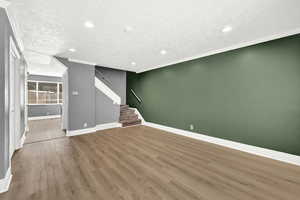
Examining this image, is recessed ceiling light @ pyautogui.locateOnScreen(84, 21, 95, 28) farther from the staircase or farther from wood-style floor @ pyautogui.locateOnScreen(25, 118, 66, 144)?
the staircase

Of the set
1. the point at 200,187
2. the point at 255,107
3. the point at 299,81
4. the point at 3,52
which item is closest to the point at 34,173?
the point at 3,52

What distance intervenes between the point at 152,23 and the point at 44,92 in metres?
8.68

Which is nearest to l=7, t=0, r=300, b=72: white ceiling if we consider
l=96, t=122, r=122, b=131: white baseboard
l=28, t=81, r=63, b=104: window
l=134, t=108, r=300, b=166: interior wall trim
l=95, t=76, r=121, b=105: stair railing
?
l=95, t=76, r=121, b=105: stair railing

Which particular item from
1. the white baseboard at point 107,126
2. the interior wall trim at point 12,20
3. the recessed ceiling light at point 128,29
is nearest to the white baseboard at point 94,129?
the white baseboard at point 107,126

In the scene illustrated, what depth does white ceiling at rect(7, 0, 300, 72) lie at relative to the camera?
5.73ft

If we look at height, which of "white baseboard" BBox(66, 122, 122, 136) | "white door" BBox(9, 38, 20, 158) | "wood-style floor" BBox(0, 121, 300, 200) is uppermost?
"white door" BBox(9, 38, 20, 158)

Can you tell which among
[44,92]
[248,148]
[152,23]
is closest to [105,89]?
[152,23]

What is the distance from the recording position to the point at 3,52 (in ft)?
5.58

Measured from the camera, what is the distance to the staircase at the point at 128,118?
18.5ft

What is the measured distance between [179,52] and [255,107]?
2563mm

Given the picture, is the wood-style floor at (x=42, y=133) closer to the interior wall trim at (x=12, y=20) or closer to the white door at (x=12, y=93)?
the white door at (x=12, y=93)

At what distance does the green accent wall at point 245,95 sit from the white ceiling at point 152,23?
0.42 meters

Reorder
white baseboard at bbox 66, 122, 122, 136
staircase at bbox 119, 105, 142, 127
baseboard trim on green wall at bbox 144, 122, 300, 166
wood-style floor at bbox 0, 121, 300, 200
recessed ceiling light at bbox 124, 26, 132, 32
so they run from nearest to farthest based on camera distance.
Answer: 1. wood-style floor at bbox 0, 121, 300, 200
2. recessed ceiling light at bbox 124, 26, 132, 32
3. baseboard trim on green wall at bbox 144, 122, 300, 166
4. white baseboard at bbox 66, 122, 122, 136
5. staircase at bbox 119, 105, 142, 127

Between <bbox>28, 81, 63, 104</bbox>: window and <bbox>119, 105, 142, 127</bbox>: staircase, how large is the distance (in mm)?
5095
